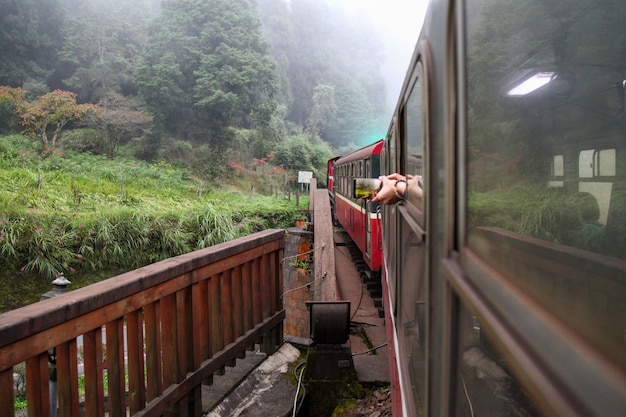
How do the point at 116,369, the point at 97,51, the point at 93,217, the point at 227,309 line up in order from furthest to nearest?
the point at 97,51 → the point at 93,217 → the point at 227,309 → the point at 116,369

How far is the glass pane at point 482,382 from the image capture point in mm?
551

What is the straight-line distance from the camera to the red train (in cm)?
39

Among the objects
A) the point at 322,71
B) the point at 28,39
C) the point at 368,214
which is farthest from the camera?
the point at 322,71

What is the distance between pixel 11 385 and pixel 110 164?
1905 centimetres

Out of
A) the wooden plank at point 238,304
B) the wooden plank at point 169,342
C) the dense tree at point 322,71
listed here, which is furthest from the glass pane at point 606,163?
the dense tree at point 322,71

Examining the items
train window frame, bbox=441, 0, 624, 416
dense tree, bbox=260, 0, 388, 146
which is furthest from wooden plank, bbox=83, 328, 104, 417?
dense tree, bbox=260, 0, 388, 146

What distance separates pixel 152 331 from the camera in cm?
232

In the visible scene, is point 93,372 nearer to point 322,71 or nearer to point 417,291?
point 417,291

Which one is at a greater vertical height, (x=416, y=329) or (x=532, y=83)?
(x=532, y=83)

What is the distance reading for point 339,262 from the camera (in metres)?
9.87

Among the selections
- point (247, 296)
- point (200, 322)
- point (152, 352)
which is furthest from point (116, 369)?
point (247, 296)

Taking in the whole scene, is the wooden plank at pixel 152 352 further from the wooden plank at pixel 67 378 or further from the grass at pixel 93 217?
the grass at pixel 93 217

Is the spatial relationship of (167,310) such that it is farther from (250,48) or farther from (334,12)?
(334,12)

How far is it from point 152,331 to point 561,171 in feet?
7.35
